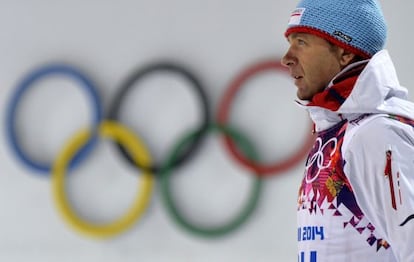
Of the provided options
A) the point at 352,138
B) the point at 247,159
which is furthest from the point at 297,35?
the point at 247,159

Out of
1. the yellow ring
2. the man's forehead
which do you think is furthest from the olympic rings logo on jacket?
the man's forehead

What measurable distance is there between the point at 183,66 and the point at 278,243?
3.13ft

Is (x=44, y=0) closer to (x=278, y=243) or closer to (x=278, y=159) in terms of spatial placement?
(x=278, y=159)

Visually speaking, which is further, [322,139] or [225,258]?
[225,258]

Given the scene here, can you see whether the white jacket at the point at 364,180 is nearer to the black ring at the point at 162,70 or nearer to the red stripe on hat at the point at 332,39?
the red stripe on hat at the point at 332,39

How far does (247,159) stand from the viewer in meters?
3.89

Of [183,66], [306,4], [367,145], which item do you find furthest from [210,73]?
[367,145]

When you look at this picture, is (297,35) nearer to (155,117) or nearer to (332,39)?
(332,39)

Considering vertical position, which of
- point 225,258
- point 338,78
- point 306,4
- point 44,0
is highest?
point 44,0

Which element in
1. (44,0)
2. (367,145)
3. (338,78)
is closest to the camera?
(367,145)

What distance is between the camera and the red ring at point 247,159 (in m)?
3.86

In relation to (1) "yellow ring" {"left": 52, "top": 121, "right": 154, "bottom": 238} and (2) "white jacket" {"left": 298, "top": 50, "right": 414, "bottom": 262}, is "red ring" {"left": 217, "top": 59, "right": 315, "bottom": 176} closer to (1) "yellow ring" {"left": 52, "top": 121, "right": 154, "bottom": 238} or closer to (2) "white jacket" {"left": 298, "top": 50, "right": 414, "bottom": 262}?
(1) "yellow ring" {"left": 52, "top": 121, "right": 154, "bottom": 238}

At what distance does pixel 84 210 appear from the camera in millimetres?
4012

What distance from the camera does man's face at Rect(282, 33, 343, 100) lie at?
1.71 meters
